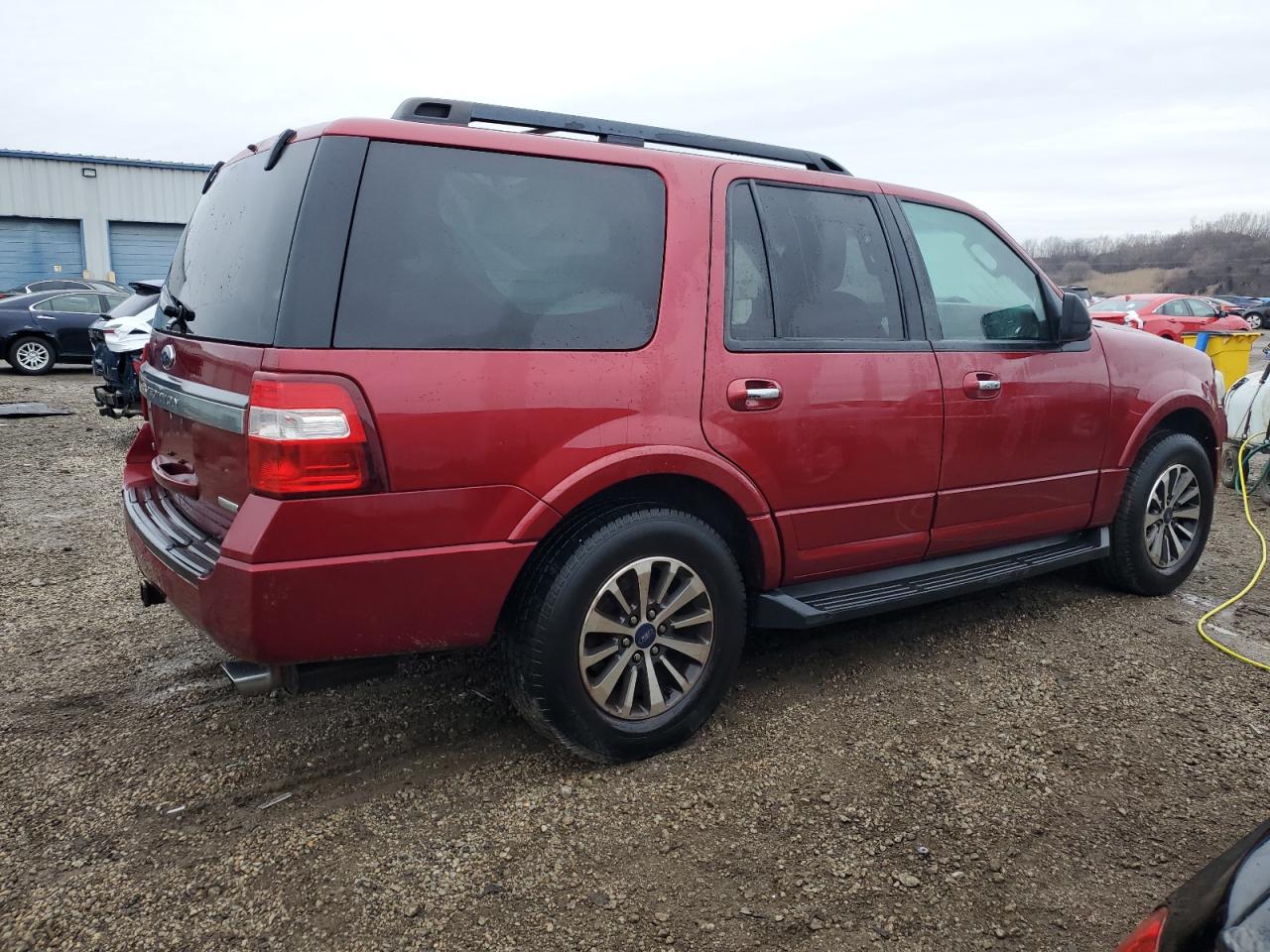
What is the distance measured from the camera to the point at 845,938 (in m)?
2.22

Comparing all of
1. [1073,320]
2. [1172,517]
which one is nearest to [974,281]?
[1073,320]

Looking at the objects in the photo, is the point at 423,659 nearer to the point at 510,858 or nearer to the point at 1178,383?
the point at 510,858

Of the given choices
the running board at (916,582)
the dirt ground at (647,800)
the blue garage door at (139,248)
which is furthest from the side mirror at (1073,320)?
the blue garage door at (139,248)

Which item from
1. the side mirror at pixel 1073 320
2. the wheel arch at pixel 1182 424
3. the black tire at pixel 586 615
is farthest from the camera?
the wheel arch at pixel 1182 424

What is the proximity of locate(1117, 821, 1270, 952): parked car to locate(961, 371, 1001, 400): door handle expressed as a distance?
2.28 m

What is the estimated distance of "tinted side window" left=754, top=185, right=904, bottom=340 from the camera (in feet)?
10.4

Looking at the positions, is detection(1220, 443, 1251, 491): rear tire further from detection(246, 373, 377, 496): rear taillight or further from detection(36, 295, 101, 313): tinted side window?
detection(36, 295, 101, 313): tinted side window

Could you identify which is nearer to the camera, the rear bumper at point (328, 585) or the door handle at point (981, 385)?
the rear bumper at point (328, 585)

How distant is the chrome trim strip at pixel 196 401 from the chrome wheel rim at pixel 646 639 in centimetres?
113

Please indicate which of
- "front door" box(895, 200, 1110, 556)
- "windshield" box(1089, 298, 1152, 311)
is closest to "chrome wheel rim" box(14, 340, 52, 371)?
"front door" box(895, 200, 1110, 556)

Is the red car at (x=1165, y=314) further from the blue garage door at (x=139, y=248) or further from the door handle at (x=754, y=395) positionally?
the blue garage door at (x=139, y=248)

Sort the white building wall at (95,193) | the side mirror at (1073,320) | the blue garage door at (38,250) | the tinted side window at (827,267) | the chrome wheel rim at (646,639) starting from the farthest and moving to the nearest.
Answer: the blue garage door at (38,250)
the white building wall at (95,193)
the side mirror at (1073,320)
the tinted side window at (827,267)
the chrome wheel rim at (646,639)

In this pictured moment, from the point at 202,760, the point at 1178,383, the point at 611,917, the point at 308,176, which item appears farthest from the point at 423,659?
the point at 1178,383

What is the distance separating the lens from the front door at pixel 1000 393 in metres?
3.60
